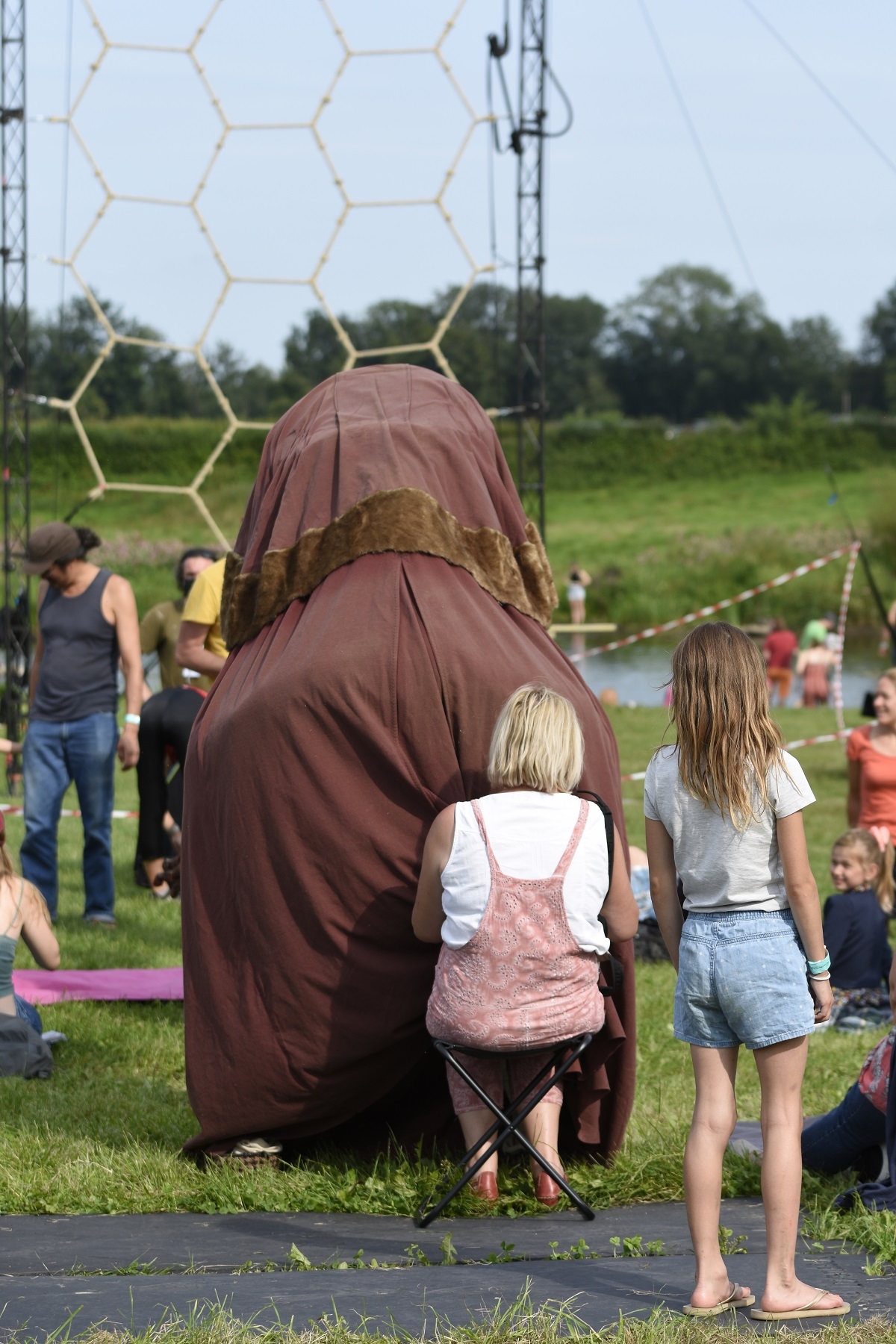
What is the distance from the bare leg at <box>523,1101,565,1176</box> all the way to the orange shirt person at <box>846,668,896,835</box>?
370 cm

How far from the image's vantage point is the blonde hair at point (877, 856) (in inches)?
223

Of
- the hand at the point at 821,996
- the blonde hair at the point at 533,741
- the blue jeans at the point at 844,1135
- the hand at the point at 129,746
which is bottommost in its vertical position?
the blue jeans at the point at 844,1135

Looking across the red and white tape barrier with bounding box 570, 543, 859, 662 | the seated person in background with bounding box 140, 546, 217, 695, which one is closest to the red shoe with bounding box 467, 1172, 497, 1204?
the red and white tape barrier with bounding box 570, 543, 859, 662

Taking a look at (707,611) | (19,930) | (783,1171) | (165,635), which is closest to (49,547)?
(165,635)

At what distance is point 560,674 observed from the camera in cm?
354

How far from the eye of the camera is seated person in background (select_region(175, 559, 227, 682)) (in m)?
5.55

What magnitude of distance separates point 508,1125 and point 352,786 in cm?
83

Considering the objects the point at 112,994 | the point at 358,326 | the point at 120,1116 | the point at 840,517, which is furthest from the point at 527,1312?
the point at 840,517

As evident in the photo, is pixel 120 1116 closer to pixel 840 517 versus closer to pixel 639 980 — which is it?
pixel 639 980

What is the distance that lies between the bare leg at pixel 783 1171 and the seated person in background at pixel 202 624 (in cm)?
327

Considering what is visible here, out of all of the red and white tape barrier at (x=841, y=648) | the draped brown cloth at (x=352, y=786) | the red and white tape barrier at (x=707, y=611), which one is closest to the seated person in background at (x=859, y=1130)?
the draped brown cloth at (x=352, y=786)

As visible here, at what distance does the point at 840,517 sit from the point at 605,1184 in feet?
147

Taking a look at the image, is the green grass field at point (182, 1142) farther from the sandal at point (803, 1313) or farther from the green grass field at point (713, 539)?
the green grass field at point (713, 539)

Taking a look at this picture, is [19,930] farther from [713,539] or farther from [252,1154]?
[713,539]
